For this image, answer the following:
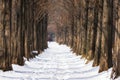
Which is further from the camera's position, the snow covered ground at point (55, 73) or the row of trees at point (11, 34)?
the row of trees at point (11, 34)

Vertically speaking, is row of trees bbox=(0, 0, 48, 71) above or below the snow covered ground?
above

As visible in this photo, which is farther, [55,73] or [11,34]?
[11,34]

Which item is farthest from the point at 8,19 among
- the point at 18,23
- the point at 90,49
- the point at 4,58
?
the point at 90,49

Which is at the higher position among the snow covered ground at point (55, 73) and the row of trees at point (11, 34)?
the row of trees at point (11, 34)

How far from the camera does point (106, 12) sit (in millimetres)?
18594

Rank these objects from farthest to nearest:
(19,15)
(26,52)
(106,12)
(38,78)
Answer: (26,52) → (19,15) → (106,12) → (38,78)

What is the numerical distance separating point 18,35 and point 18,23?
2.58ft

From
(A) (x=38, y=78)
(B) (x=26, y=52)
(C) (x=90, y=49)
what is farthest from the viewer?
(B) (x=26, y=52)

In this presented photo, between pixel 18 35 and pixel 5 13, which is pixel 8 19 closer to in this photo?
pixel 5 13

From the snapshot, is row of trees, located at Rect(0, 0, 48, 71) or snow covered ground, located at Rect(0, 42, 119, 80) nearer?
snow covered ground, located at Rect(0, 42, 119, 80)

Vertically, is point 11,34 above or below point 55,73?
above

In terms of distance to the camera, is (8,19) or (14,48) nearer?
(8,19)

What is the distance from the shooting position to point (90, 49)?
26.5 meters

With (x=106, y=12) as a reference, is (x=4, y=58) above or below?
below
